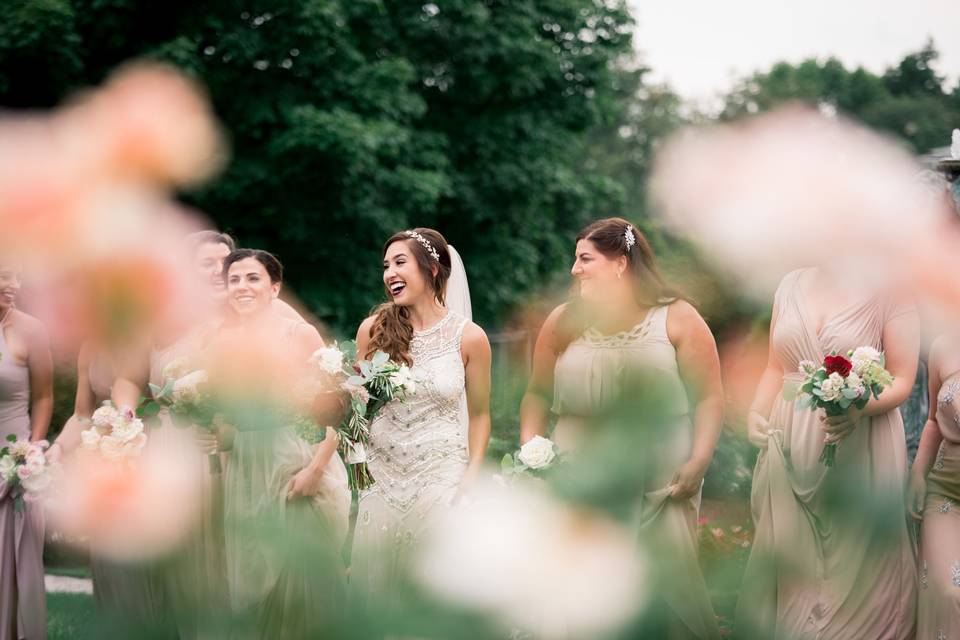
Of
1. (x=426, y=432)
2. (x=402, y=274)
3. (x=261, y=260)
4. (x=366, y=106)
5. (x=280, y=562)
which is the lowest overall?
(x=366, y=106)

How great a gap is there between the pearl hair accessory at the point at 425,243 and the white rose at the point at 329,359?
4.80ft

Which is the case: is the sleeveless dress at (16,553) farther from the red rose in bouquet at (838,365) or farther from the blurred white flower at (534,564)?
the blurred white flower at (534,564)

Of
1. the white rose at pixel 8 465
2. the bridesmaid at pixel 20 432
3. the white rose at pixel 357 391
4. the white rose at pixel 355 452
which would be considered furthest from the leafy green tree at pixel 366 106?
the white rose at pixel 357 391

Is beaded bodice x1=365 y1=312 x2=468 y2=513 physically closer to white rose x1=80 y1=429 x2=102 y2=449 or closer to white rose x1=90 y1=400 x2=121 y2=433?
white rose x1=90 y1=400 x2=121 y2=433

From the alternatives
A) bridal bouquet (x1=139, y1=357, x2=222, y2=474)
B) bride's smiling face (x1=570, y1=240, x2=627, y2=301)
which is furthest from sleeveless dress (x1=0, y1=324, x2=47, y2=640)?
bride's smiling face (x1=570, y1=240, x2=627, y2=301)

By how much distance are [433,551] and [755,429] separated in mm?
3589

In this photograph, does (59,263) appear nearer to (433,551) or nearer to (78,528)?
(78,528)

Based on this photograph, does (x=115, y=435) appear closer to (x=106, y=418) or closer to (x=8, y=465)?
(x=106, y=418)

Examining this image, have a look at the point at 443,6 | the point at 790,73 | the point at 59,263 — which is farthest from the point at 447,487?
the point at 790,73

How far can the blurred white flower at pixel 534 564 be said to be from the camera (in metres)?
1.09

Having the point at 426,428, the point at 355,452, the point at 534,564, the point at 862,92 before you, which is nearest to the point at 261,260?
the point at 426,428

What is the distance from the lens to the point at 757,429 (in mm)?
4480

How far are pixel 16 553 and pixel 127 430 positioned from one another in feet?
9.86

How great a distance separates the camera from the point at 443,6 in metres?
17.4
